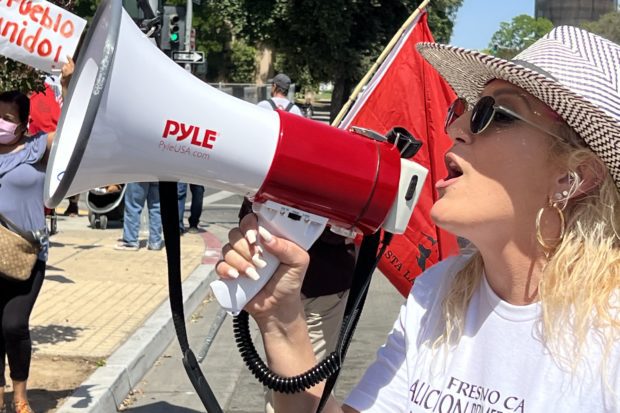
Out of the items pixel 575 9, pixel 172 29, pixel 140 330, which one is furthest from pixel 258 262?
pixel 575 9

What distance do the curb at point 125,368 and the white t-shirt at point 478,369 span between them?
3303 millimetres

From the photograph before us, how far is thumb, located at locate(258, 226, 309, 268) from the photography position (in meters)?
1.82

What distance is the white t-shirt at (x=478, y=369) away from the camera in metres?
1.59

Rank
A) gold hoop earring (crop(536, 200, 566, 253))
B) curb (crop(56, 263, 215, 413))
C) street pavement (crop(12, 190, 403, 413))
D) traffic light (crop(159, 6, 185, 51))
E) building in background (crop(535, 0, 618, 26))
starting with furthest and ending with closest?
building in background (crop(535, 0, 618, 26)), traffic light (crop(159, 6, 185, 51)), street pavement (crop(12, 190, 403, 413)), curb (crop(56, 263, 215, 413)), gold hoop earring (crop(536, 200, 566, 253))

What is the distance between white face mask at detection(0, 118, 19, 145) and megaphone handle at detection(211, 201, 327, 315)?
10.1ft

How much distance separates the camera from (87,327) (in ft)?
22.2

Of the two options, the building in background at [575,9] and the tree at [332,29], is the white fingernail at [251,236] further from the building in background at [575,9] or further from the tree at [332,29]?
the building in background at [575,9]

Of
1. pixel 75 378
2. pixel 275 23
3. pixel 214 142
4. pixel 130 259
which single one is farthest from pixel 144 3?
pixel 275 23

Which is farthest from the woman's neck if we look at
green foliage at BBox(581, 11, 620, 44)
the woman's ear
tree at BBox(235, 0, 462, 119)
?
green foliage at BBox(581, 11, 620, 44)

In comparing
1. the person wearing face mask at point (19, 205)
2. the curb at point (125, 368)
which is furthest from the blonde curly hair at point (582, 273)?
the curb at point (125, 368)

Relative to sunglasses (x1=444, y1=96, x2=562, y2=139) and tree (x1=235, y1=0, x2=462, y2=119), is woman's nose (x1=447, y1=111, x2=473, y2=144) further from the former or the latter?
tree (x1=235, y1=0, x2=462, y2=119)

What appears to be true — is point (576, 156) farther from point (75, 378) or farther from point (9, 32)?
point (75, 378)

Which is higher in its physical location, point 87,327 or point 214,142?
point 214,142

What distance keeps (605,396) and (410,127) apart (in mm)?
2690
